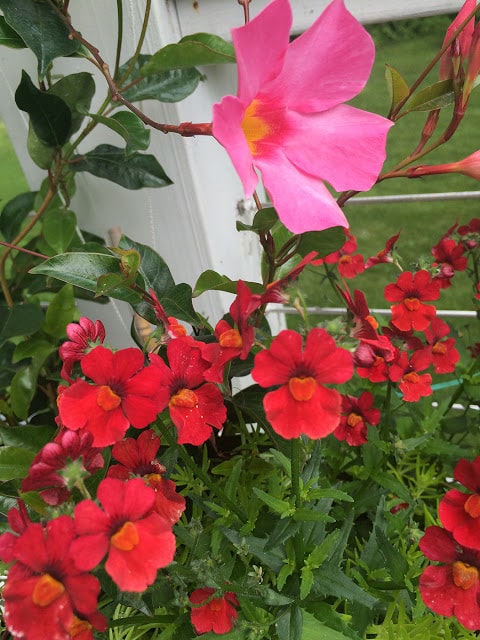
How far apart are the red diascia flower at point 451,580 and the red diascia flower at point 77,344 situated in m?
0.33

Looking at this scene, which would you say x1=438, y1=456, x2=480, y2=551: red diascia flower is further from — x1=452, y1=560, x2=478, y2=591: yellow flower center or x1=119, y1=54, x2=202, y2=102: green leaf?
x1=119, y1=54, x2=202, y2=102: green leaf

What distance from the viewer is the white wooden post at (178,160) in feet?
2.48

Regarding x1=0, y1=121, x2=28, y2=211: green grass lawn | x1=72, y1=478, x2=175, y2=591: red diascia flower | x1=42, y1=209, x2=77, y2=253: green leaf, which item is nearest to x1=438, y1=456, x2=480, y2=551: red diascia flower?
x1=72, y1=478, x2=175, y2=591: red diascia flower

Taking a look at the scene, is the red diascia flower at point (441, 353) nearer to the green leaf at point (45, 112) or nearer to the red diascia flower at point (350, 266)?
the red diascia flower at point (350, 266)

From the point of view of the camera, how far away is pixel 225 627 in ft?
1.67

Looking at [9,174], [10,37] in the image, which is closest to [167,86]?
[10,37]

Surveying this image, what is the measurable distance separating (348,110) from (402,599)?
482mm

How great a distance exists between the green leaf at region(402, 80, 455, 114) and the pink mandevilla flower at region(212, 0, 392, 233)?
6cm

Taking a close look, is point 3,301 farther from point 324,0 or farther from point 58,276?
point 324,0

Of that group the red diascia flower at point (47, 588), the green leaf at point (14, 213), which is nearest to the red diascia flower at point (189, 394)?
the red diascia flower at point (47, 588)

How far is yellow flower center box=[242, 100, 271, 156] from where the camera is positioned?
0.45 m

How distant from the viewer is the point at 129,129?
70cm

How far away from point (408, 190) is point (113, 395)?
1739mm

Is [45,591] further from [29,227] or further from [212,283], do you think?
[29,227]
